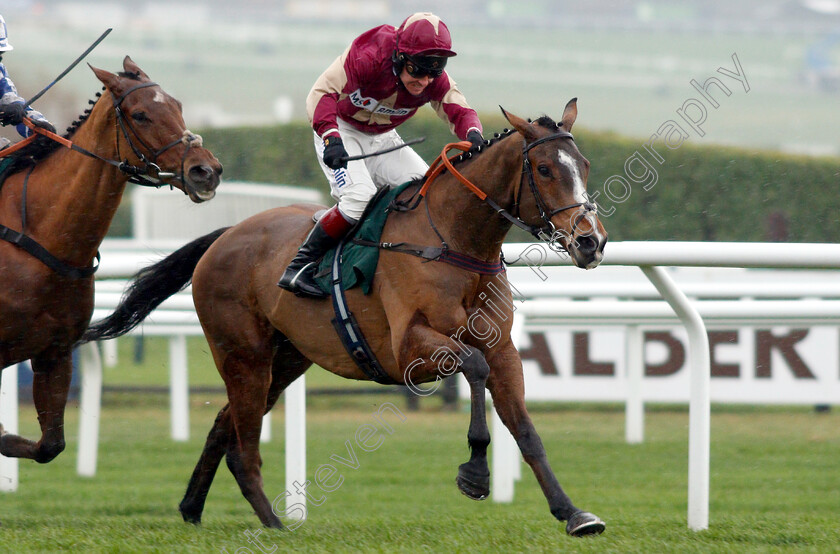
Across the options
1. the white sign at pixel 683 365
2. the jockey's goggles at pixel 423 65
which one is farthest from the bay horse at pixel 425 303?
the white sign at pixel 683 365

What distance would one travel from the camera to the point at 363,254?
3.65 meters

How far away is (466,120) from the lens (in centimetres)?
384

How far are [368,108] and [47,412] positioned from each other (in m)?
1.66

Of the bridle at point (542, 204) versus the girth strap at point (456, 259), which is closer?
the bridle at point (542, 204)

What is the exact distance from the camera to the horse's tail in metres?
4.49

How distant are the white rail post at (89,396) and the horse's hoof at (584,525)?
3.13m

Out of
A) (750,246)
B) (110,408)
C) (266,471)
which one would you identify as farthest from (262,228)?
(110,408)

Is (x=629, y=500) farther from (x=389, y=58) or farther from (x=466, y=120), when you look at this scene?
(x=389, y=58)

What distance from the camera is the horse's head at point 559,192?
9.99ft

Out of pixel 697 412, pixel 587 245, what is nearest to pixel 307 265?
pixel 587 245

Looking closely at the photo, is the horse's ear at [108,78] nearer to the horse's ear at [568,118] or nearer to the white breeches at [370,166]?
the white breeches at [370,166]

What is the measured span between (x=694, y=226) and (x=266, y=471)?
294 inches

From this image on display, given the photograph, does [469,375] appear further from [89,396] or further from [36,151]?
[89,396]

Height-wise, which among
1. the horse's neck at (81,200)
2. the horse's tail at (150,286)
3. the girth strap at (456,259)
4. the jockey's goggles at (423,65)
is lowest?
the horse's tail at (150,286)
